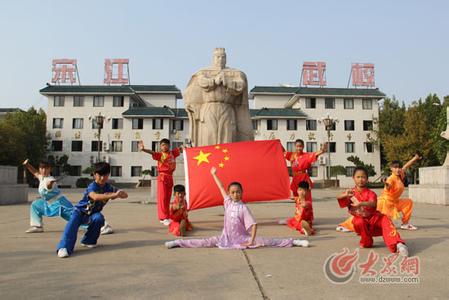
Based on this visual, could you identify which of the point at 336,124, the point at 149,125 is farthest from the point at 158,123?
the point at 336,124

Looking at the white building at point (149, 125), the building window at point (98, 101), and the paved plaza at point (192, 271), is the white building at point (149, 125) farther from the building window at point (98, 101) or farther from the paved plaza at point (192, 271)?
the paved plaza at point (192, 271)

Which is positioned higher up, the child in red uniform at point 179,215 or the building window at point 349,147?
the building window at point 349,147

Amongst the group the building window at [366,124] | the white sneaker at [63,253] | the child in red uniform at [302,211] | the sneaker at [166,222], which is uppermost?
the building window at [366,124]

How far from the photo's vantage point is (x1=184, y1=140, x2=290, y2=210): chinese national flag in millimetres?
6016

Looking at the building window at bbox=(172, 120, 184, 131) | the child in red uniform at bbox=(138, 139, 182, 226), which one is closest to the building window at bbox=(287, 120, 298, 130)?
the building window at bbox=(172, 120, 184, 131)

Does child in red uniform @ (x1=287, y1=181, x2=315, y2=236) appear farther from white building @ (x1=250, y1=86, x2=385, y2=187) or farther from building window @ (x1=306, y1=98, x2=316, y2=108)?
building window @ (x1=306, y1=98, x2=316, y2=108)

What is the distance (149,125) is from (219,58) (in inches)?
1166

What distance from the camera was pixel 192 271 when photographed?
3332 mm

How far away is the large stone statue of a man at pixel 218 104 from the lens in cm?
1066

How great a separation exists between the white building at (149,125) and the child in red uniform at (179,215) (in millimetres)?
33723

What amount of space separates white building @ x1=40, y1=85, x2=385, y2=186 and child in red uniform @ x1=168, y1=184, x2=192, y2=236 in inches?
1328

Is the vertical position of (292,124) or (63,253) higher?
(292,124)

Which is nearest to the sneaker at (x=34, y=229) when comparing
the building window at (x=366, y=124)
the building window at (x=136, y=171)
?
the building window at (x=136, y=171)

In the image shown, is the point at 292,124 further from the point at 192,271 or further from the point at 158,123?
the point at 192,271
